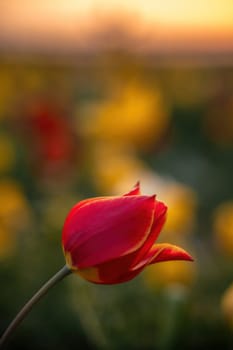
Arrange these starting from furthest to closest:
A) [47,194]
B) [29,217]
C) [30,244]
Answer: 1. [47,194]
2. [29,217]
3. [30,244]

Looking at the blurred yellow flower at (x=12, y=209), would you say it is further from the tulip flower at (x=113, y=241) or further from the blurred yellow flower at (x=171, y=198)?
the tulip flower at (x=113, y=241)

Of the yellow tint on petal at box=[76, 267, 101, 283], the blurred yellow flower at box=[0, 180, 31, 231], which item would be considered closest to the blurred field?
the blurred yellow flower at box=[0, 180, 31, 231]

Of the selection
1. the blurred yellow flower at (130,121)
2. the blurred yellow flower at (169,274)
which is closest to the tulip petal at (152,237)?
the blurred yellow flower at (169,274)

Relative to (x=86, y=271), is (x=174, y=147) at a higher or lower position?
lower

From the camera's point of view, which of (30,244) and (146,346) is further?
(30,244)

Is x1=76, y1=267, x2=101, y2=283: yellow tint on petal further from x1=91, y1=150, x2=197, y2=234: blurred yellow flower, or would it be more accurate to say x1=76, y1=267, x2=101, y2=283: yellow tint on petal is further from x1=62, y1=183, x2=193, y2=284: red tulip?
x1=91, y1=150, x2=197, y2=234: blurred yellow flower

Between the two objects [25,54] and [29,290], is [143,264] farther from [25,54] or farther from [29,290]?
[25,54]

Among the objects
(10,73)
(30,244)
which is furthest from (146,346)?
(10,73)
